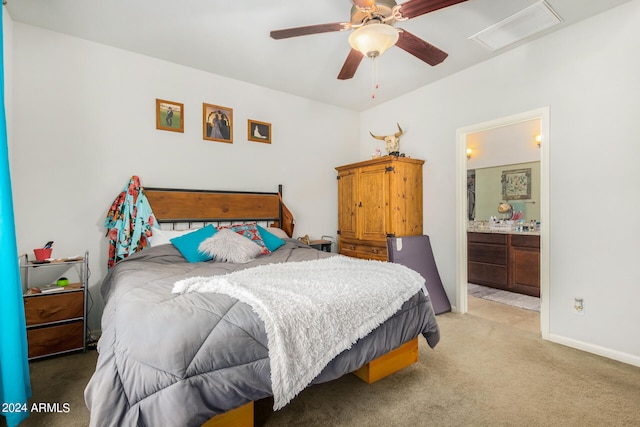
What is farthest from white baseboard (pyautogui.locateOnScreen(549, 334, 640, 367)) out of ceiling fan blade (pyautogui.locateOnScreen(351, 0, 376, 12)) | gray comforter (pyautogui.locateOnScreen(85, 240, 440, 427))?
ceiling fan blade (pyautogui.locateOnScreen(351, 0, 376, 12))

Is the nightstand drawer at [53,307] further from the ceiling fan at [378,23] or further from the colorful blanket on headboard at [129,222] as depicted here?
the ceiling fan at [378,23]

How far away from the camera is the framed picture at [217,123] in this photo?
3.51 metres

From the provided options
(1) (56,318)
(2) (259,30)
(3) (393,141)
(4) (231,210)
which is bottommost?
(1) (56,318)

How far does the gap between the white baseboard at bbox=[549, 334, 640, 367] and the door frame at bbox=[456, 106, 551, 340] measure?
0.10 metres

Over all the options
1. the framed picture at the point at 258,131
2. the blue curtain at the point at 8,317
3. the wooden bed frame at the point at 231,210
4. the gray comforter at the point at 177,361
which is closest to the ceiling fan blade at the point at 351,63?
the framed picture at the point at 258,131

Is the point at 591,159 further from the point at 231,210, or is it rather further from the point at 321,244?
the point at 231,210

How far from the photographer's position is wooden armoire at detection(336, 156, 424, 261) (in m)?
3.72

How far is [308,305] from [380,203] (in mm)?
2499

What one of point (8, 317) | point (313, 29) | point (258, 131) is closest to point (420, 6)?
point (313, 29)

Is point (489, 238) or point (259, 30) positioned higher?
point (259, 30)

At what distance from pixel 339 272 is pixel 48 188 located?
2664 mm

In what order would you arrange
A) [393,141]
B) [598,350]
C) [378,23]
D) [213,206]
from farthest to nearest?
[393,141], [213,206], [598,350], [378,23]

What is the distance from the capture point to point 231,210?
11.8 ft

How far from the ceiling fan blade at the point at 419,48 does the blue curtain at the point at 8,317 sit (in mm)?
2304
